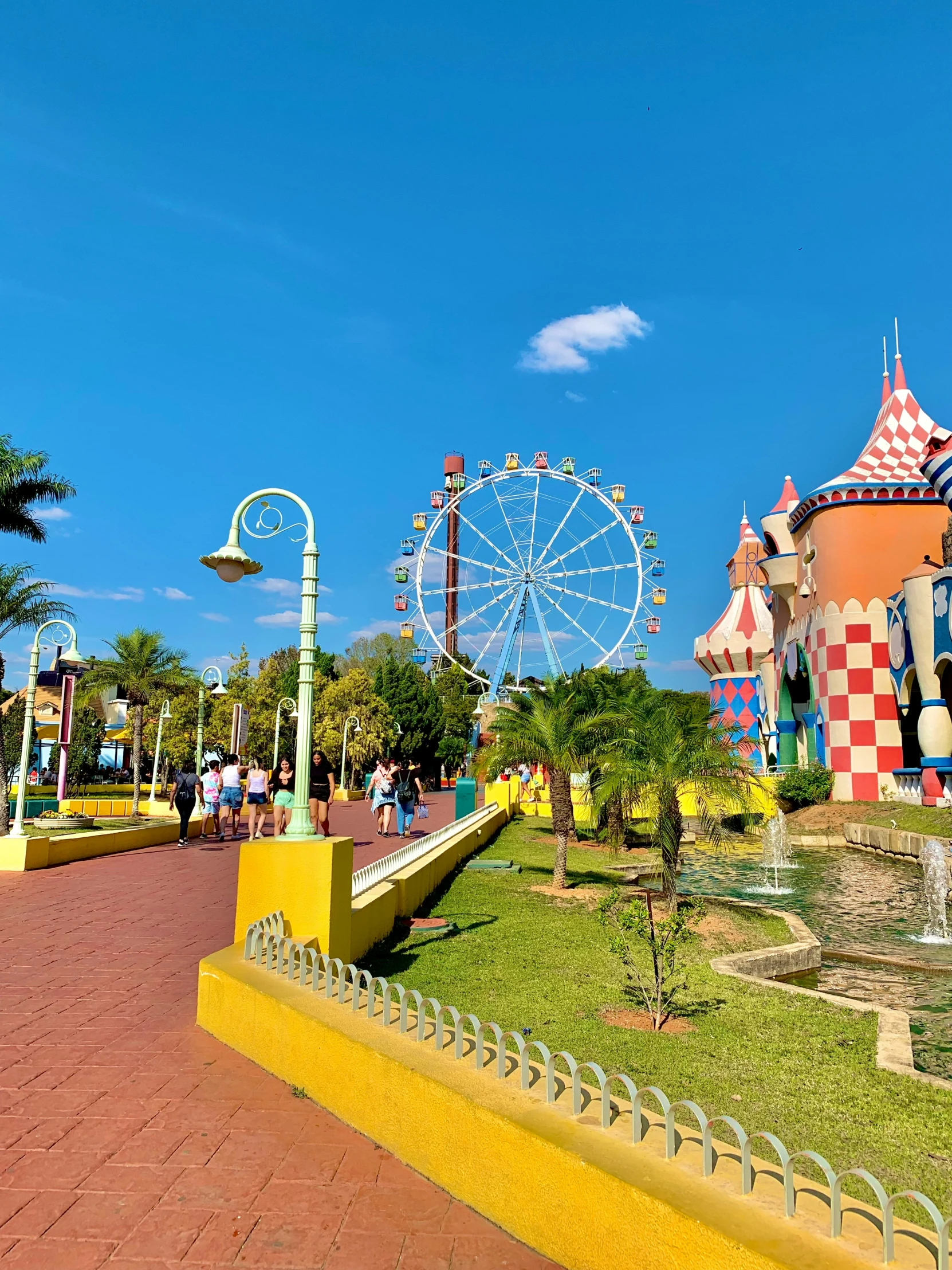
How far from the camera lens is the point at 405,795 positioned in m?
17.6

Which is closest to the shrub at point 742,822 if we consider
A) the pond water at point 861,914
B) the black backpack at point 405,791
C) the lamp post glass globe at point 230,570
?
the pond water at point 861,914

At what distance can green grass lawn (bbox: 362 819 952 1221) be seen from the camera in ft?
15.3

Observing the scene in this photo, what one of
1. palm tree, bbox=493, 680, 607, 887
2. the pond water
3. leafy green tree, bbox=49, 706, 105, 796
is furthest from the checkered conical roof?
leafy green tree, bbox=49, 706, 105, 796

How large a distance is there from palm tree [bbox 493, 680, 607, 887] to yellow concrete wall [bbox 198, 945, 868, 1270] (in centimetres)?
1033

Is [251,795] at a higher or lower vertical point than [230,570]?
lower

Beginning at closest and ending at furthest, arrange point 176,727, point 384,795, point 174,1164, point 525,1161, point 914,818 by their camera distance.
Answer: point 525,1161
point 174,1164
point 384,795
point 914,818
point 176,727

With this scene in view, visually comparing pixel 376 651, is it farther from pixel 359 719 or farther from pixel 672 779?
pixel 672 779

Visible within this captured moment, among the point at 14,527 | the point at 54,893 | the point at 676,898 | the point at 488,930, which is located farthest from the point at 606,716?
the point at 14,527

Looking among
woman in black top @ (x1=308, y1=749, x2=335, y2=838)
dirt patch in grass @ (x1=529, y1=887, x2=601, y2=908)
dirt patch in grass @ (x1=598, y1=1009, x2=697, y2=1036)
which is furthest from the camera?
dirt patch in grass @ (x1=529, y1=887, x2=601, y2=908)

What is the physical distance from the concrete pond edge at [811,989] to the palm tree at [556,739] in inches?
186

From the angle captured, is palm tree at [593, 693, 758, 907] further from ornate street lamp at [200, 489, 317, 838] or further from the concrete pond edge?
ornate street lamp at [200, 489, 317, 838]

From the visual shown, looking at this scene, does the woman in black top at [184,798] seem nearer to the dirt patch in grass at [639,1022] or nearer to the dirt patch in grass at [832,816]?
the dirt patch in grass at [639,1022]

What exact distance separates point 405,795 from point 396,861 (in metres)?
7.33

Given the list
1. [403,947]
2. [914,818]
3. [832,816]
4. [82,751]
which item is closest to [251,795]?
[403,947]
